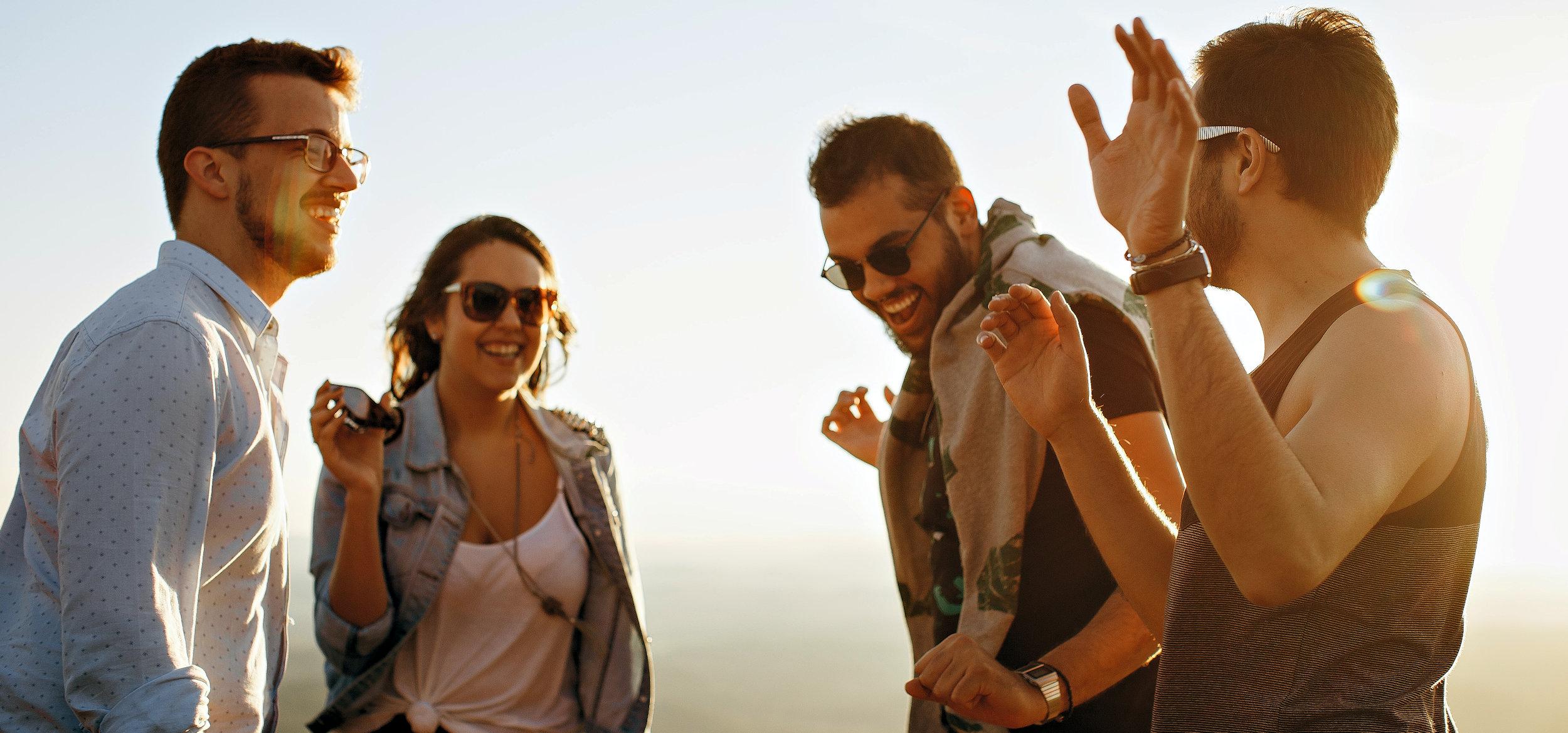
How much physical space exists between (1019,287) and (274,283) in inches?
67.5

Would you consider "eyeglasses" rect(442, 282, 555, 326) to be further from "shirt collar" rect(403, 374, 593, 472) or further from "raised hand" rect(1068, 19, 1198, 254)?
"raised hand" rect(1068, 19, 1198, 254)

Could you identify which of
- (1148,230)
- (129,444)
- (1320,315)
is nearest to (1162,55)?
(1148,230)

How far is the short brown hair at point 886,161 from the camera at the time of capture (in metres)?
3.42

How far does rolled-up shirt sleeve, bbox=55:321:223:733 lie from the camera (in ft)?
6.08

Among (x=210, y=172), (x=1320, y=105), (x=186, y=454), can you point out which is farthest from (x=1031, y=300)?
(x=210, y=172)

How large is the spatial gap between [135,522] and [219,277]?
0.68m

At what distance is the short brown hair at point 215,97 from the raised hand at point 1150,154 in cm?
197

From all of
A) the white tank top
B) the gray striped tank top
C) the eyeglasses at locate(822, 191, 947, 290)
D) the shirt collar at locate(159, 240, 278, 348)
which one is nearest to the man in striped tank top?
the gray striped tank top

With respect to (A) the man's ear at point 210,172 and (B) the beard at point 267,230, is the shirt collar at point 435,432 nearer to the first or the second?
(B) the beard at point 267,230

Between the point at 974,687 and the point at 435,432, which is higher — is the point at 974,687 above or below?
below

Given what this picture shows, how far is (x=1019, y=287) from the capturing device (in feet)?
7.25

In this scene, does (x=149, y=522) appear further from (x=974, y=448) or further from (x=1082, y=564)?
(x=1082, y=564)

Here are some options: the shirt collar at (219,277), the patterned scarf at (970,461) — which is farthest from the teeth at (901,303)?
the shirt collar at (219,277)

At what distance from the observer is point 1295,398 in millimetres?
1726
